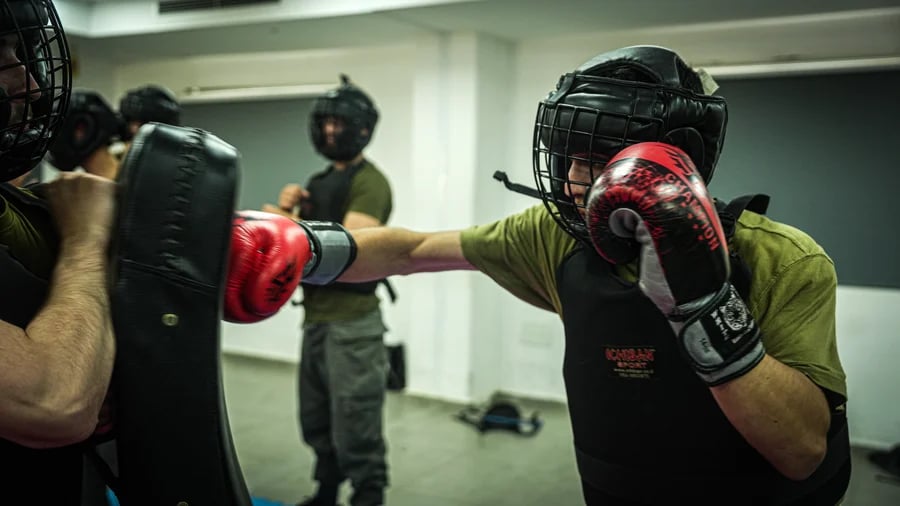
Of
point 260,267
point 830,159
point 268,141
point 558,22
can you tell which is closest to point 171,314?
point 260,267

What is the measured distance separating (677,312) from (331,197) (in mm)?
2525

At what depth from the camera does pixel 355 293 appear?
3348 millimetres

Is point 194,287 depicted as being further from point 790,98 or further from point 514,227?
point 790,98

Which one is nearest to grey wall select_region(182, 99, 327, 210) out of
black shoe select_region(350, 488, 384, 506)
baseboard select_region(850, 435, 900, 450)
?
black shoe select_region(350, 488, 384, 506)

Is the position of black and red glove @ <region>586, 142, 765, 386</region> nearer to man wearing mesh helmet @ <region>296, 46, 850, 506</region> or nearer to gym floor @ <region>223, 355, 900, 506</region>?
man wearing mesh helmet @ <region>296, 46, 850, 506</region>

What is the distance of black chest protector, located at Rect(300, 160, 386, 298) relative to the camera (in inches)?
137

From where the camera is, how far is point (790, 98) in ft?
14.5

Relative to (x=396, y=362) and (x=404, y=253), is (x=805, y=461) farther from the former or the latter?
(x=396, y=362)

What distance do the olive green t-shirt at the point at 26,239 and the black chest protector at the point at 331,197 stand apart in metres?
2.13

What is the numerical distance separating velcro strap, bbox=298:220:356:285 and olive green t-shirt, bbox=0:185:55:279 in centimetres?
52

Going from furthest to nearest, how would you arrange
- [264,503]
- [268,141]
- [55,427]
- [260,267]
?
1. [268,141]
2. [264,503]
3. [260,267]
4. [55,427]

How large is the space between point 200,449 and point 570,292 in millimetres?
831

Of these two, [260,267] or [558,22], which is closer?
[260,267]

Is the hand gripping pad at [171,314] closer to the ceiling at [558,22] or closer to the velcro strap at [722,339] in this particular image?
the velcro strap at [722,339]
